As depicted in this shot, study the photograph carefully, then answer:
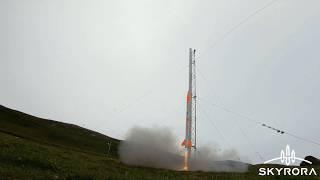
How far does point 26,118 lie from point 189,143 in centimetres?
8003

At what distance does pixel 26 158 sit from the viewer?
3491 centimetres

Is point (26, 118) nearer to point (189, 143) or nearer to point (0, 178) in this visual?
point (189, 143)

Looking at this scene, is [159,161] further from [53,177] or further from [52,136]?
[52,136]

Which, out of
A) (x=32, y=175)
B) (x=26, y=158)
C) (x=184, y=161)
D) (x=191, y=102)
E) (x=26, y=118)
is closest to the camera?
(x=32, y=175)

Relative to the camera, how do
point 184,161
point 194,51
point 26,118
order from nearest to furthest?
point 184,161, point 194,51, point 26,118

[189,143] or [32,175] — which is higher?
[189,143]

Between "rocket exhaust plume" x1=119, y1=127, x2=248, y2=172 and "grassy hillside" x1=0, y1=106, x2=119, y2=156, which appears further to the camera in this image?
"grassy hillside" x1=0, y1=106, x2=119, y2=156

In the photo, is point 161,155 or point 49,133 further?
point 49,133

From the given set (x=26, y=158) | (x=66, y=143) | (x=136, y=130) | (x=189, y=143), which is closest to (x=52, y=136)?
(x=66, y=143)

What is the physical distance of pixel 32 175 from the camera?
26.2 metres

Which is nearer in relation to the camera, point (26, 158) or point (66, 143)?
point (26, 158)

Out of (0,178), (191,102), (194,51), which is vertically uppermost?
(194,51)

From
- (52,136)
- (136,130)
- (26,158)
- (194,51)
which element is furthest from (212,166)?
(52,136)

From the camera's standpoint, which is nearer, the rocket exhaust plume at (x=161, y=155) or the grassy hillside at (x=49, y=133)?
the rocket exhaust plume at (x=161, y=155)
